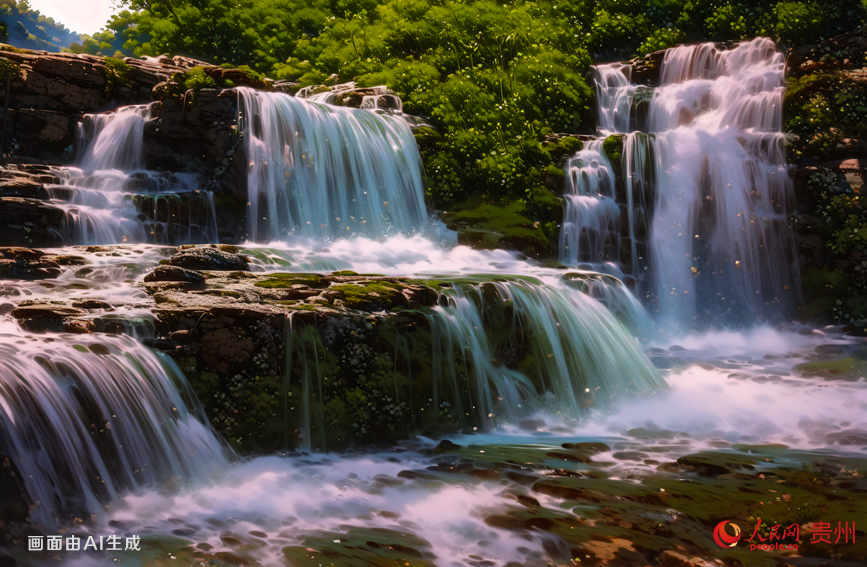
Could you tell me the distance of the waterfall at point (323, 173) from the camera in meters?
13.3

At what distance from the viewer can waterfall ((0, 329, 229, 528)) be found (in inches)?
185

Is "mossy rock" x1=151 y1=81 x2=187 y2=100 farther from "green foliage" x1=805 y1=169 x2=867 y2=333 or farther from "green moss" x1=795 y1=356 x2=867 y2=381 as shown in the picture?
"green foliage" x1=805 y1=169 x2=867 y2=333

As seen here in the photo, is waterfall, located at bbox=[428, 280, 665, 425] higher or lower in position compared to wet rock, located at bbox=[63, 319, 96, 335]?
lower

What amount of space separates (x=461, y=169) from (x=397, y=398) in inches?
369

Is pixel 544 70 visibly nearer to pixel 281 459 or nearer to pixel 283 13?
pixel 281 459

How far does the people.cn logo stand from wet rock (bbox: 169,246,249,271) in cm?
701

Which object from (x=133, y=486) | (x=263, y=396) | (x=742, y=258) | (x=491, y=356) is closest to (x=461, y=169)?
(x=742, y=258)

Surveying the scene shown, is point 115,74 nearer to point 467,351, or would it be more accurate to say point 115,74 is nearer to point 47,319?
point 47,319

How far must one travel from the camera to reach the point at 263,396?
6.52 metres

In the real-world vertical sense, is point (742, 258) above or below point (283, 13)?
below

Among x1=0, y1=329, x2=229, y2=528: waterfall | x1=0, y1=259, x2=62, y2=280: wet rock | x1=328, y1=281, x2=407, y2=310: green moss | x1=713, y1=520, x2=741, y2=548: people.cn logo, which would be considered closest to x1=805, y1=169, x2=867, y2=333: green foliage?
x1=328, y1=281, x2=407, y2=310: green moss

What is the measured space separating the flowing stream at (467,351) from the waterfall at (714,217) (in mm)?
47

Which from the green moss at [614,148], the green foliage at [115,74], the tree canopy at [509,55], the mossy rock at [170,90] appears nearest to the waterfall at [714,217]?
the green moss at [614,148]

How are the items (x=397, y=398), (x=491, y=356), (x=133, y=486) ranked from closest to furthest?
1. (x=133, y=486)
2. (x=397, y=398)
3. (x=491, y=356)
